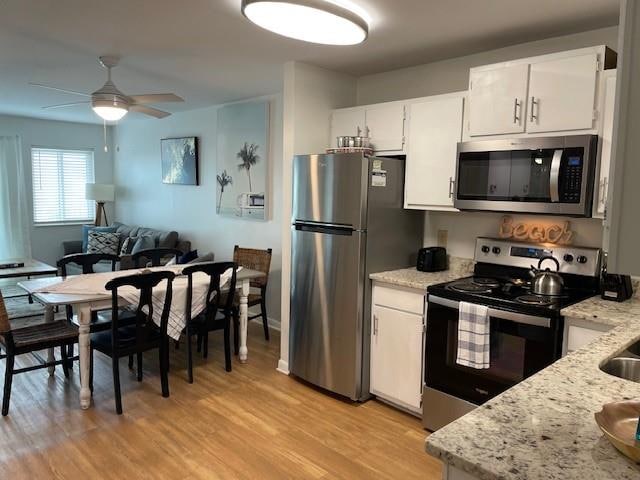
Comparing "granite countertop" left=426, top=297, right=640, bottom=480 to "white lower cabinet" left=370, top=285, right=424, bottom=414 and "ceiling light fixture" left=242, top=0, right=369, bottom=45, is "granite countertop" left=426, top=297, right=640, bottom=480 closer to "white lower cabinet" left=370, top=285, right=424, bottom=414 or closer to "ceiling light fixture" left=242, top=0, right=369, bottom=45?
"white lower cabinet" left=370, top=285, right=424, bottom=414

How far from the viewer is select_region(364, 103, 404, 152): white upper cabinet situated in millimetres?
3316

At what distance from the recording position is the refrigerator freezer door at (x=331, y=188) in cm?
310

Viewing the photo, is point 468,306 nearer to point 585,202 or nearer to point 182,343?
point 585,202

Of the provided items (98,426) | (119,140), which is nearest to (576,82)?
(98,426)

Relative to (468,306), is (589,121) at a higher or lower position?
higher

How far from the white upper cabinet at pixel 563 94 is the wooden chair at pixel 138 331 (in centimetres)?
248

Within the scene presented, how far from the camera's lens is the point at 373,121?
346 centimetres

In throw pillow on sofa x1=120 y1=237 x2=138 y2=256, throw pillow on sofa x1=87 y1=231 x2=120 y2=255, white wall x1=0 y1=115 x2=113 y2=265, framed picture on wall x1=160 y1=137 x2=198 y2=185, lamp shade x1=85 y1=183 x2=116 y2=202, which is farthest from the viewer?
lamp shade x1=85 y1=183 x2=116 y2=202

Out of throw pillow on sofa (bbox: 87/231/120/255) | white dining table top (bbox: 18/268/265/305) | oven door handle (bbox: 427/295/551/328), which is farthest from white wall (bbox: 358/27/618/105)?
throw pillow on sofa (bbox: 87/231/120/255)

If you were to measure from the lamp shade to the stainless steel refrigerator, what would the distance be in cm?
487

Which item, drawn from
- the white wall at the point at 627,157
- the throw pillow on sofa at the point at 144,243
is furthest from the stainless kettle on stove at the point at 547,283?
the throw pillow on sofa at the point at 144,243

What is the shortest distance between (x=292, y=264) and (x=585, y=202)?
6.52 ft

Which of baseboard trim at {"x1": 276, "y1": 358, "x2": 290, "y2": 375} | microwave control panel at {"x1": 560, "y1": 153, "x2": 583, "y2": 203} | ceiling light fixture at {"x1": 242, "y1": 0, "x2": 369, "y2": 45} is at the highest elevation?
ceiling light fixture at {"x1": 242, "y1": 0, "x2": 369, "y2": 45}

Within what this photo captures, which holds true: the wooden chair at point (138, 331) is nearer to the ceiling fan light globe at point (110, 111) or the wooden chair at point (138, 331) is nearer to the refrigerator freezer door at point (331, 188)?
the refrigerator freezer door at point (331, 188)
